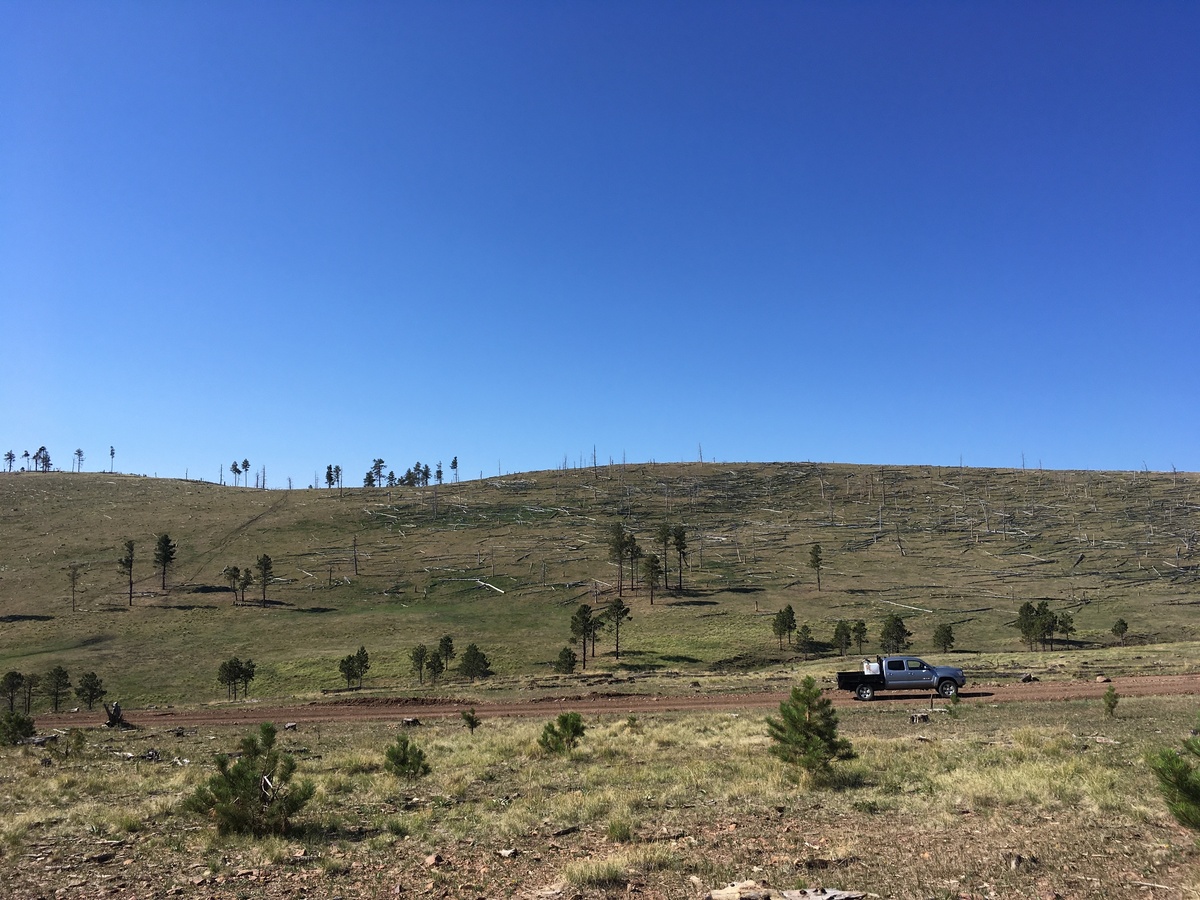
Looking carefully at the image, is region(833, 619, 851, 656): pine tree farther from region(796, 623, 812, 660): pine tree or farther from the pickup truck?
the pickup truck

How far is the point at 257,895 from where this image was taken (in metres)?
9.06

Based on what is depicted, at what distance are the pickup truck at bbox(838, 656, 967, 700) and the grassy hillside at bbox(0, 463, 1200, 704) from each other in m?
21.0

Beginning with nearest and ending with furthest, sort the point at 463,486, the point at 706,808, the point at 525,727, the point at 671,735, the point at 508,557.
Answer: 1. the point at 706,808
2. the point at 671,735
3. the point at 525,727
4. the point at 508,557
5. the point at 463,486

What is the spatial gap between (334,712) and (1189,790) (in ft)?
114

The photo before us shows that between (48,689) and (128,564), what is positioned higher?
(128,564)

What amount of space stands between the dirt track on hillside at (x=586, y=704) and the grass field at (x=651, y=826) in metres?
11.1

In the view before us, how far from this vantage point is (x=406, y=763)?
17031 mm

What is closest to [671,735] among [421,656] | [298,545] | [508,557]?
[421,656]

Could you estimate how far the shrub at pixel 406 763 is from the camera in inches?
669

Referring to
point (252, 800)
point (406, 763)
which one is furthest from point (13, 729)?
point (252, 800)

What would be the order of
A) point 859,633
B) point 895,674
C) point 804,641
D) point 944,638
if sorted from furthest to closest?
point 804,641, point 859,633, point 944,638, point 895,674

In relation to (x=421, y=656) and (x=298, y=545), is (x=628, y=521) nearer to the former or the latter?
(x=298, y=545)

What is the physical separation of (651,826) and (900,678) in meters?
26.4

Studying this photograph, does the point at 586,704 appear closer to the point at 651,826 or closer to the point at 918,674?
the point at 918,674
